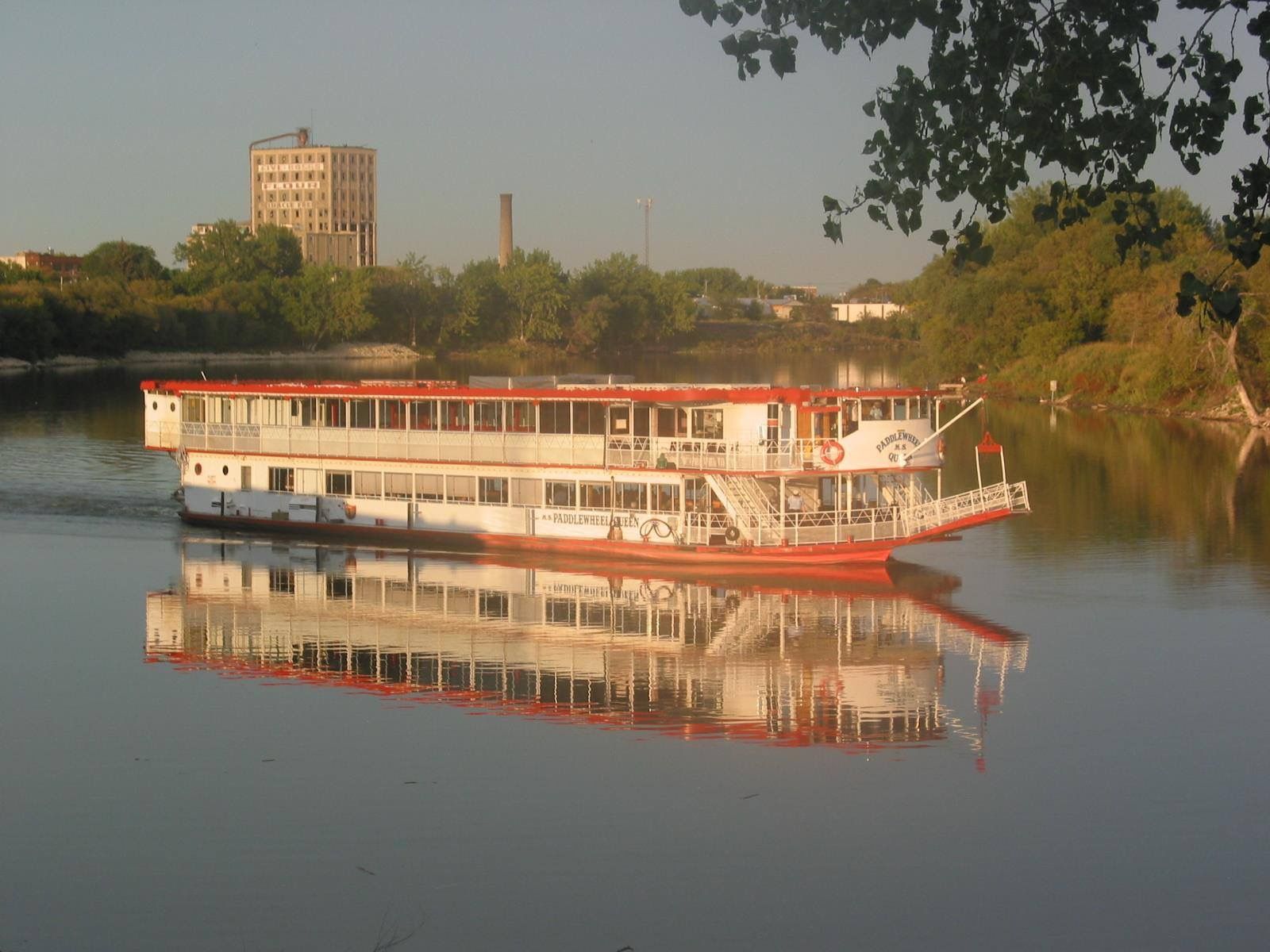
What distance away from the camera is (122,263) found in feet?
498

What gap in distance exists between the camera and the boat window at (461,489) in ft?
124

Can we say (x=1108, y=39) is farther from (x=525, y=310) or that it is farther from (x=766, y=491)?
(x=525, y=310)

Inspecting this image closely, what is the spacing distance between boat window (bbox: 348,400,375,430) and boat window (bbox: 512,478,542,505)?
15.5ft

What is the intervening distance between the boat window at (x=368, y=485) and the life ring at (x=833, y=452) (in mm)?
12132

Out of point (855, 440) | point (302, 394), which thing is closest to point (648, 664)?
point (855, 440)

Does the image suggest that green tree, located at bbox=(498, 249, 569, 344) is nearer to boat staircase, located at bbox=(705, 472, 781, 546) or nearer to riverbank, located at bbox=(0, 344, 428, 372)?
riverbank, located at bbox=(0, 344, 428, 372)

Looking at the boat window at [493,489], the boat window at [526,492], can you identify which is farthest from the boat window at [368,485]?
the boat window at [526,492]

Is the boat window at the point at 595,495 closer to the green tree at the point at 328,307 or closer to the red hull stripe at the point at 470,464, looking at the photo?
the red hull stripe at the point at 470,464

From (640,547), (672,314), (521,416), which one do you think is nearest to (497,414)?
(521,416)

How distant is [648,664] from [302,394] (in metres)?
16.7

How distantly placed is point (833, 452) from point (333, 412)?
1394cm

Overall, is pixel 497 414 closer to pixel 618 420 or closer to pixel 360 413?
pixel 618 420

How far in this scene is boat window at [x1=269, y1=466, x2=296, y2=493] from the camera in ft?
132

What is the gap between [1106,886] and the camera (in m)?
17.0
